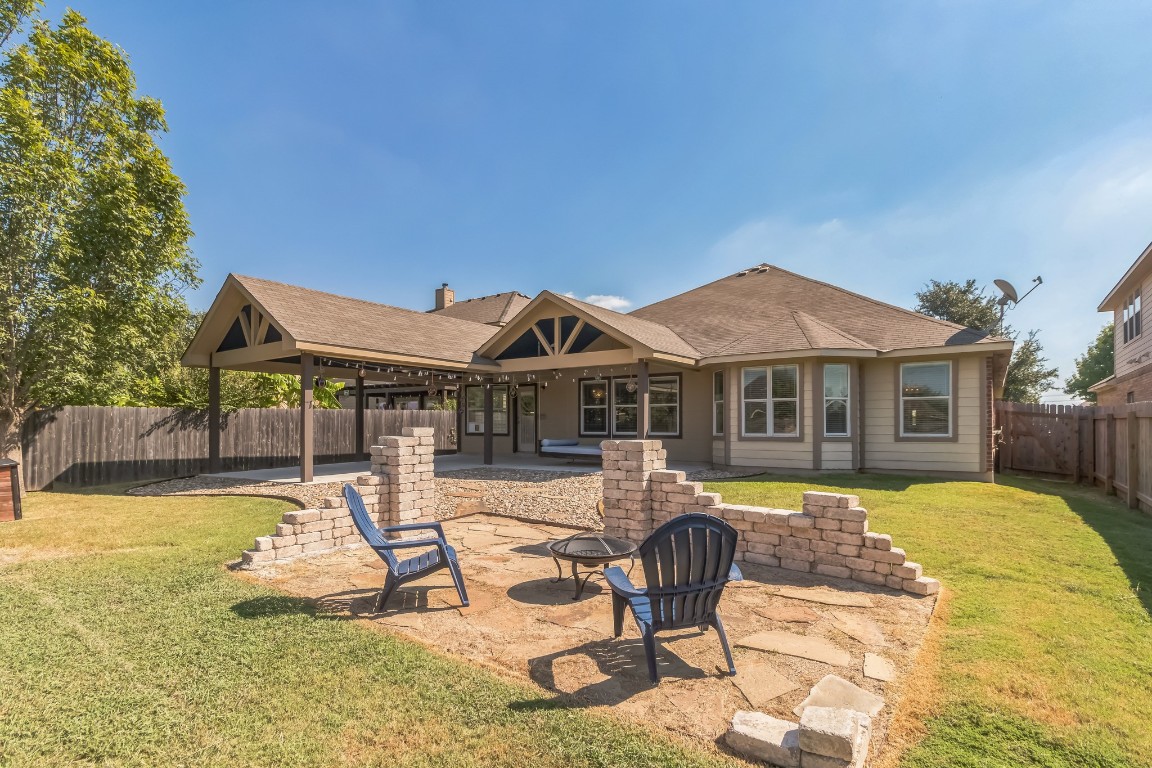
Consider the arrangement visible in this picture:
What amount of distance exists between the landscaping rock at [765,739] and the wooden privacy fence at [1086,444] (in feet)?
30.6

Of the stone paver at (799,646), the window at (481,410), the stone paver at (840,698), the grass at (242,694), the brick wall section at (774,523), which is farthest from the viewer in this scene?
the window at (481,410)

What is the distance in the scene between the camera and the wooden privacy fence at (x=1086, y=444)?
861 centimetres

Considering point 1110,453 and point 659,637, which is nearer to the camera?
point 659,637

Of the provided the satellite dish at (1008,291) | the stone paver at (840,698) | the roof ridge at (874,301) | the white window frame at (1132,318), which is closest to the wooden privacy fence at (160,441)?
the roof ridge at (874,301)

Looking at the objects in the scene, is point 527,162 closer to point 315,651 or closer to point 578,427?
point 578,427

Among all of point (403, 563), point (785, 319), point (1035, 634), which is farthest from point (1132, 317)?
point (403, 563)

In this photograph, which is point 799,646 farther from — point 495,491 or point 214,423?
point 214,423

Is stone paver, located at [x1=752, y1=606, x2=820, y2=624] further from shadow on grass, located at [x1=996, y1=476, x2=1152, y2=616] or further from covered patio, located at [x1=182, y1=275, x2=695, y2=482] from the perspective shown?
covered patio, located at [x1=182, y1=275, x2=695, y2=482]

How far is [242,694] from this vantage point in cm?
304

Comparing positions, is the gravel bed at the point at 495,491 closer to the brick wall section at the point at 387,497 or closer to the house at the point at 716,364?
the brick wall section at the point at 387,497

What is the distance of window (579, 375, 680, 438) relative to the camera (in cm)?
1494

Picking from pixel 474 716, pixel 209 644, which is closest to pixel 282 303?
pixel 209 644

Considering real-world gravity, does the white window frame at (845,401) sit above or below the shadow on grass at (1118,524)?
above

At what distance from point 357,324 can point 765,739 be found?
12.8 metres
